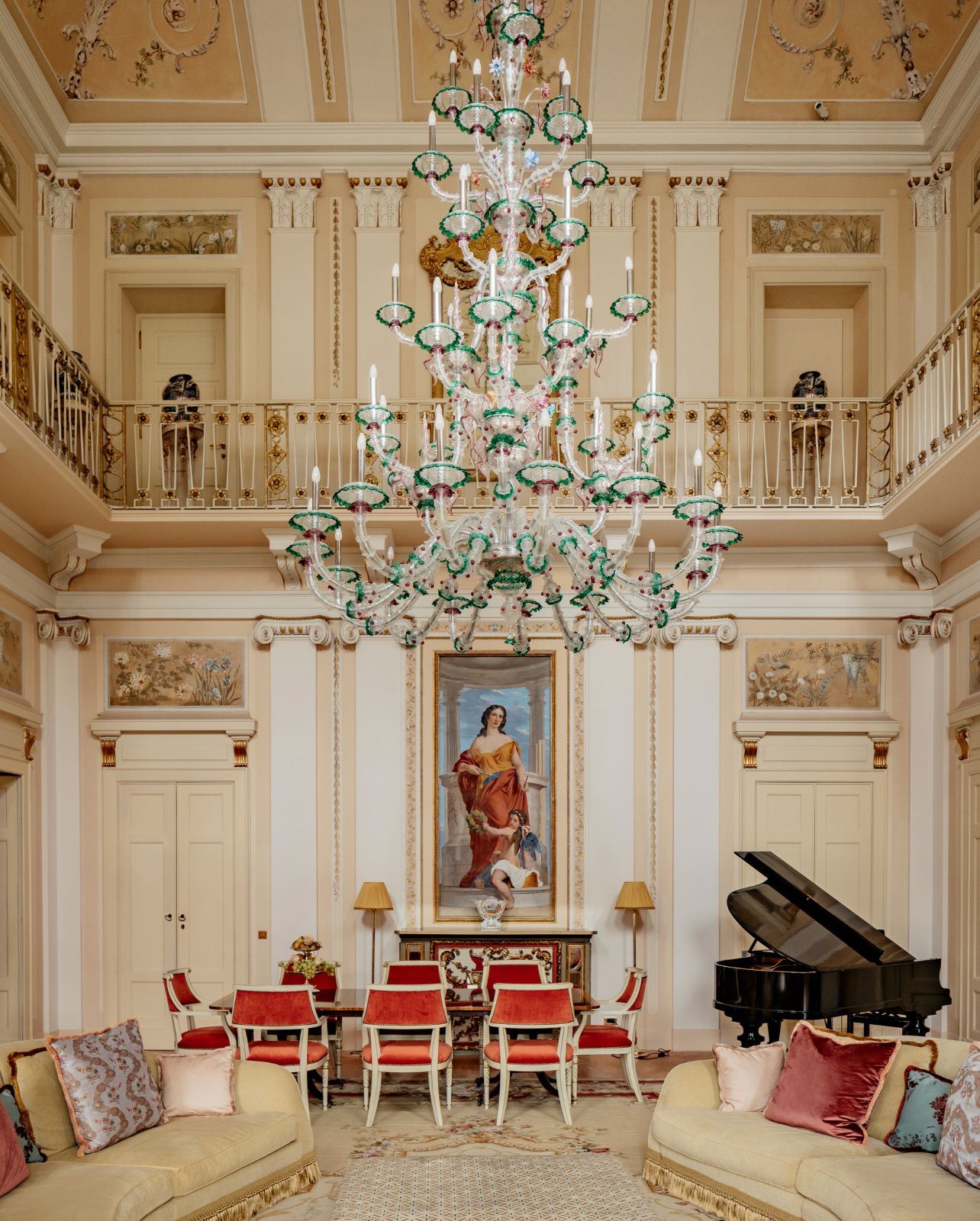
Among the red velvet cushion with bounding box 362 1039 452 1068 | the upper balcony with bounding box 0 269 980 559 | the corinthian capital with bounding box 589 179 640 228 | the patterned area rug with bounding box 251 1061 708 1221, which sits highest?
the corinthian capital with bounding box 589 179 640 228

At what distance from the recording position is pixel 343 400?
891 centimetres

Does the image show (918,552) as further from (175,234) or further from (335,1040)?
(175,234)

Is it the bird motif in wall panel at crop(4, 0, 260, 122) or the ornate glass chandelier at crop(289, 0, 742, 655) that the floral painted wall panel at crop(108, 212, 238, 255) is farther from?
the ornate glass chandelier at crop(289, 0, 742, 655)

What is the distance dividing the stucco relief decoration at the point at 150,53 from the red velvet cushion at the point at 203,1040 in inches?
285

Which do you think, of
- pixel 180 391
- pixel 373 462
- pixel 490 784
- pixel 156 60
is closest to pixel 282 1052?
pixel 490 784

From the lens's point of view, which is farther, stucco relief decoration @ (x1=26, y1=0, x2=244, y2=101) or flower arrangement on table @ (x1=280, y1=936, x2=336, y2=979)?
stucco relief decoration @ (x1=26, y1=0, x2=244, y2=101)

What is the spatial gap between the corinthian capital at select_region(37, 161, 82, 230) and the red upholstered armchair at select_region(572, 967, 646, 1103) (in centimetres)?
743

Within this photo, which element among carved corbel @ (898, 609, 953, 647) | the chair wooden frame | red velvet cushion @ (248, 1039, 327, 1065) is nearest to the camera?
red velvet cushion @ (248, 1039, 327, 1065)

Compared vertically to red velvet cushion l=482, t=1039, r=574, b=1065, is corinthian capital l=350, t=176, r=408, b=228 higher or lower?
higher

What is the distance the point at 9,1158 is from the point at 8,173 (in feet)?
23.5

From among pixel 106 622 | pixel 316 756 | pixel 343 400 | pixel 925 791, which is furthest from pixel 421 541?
pixel 925 791

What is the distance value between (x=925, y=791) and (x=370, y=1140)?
5209mm

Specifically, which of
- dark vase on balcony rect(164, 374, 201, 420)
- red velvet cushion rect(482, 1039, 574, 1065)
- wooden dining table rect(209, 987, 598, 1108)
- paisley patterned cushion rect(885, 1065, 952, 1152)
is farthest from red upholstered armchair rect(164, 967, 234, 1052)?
dark vase on balcony rect(164, 374, 201, 420)

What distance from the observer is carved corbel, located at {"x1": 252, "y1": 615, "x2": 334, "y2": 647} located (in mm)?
9602
